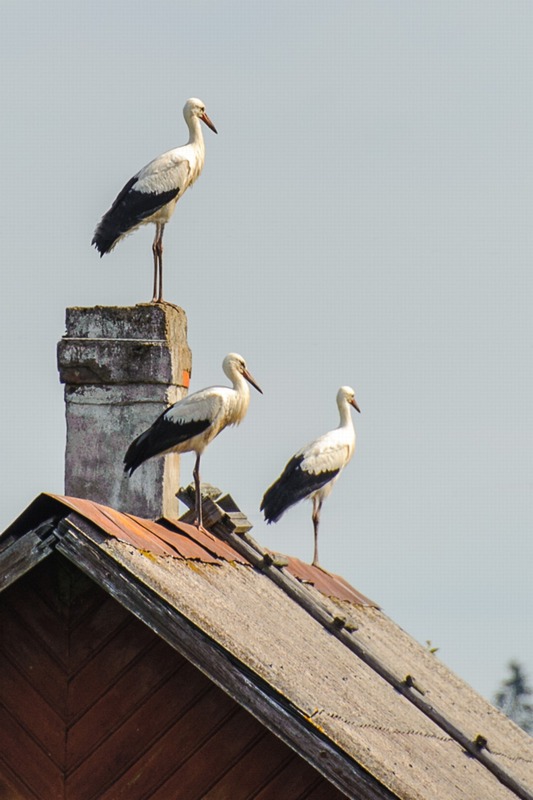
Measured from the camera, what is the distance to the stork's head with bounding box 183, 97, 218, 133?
54.1 feet

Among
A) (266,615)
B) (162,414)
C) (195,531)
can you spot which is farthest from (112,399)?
(266,615)

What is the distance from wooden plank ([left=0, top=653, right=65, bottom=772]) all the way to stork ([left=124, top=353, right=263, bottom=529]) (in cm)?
237

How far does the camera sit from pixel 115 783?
7938 millimetres

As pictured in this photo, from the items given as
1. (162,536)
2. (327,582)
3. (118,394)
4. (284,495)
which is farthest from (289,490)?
(162,536)

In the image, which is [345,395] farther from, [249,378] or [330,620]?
[330,620]

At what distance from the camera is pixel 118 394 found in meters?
11.8

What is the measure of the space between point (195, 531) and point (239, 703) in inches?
99.6

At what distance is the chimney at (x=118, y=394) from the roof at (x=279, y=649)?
3.75 feet

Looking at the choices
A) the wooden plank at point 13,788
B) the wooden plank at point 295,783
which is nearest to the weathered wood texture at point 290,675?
the wooden plank at point 295,783

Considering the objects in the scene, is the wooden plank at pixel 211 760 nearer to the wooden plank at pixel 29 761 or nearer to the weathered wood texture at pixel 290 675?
the weathered wood texture at pixel 290 675

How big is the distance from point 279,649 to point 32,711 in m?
1.04

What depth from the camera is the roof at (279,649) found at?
7.38 metres

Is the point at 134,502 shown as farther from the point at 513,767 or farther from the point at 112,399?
the point at 513,767

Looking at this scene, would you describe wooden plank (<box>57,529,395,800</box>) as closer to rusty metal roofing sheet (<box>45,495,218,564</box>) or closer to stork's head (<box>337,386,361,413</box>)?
rusty metal roofing sheet (<box>45,495,218,564</box>)
